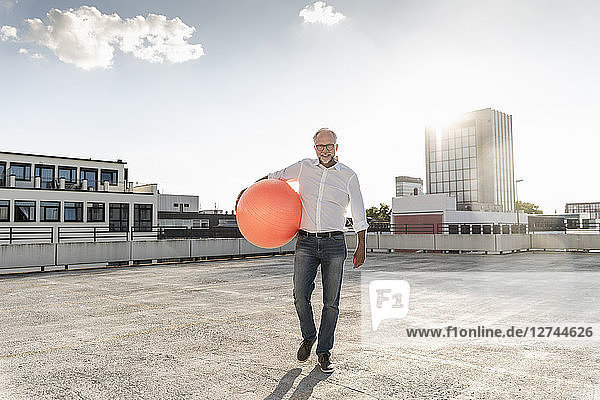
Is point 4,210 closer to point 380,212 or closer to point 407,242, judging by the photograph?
point 407,242

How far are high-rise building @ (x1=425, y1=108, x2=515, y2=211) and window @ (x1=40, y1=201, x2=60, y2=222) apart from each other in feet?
247

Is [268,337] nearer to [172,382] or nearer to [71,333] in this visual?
[172,382]

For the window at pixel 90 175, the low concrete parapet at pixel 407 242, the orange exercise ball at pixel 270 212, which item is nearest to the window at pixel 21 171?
the window at pixel 90 175

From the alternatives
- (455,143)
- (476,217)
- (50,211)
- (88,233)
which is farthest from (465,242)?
(455,143)

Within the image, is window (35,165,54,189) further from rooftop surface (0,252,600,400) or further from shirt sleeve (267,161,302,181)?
shirt sleeve (267,161,302,181)

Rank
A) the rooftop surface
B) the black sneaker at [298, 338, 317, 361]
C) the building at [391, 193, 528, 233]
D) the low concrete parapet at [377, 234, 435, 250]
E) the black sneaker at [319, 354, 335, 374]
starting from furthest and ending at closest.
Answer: the building at [391, 193, 528, 233], the low concrete parapet at [377, 234, 435, 250], the black sneaker at [298, 338, 317, 361], the black sneaker at [319, 354, 335, 374], the rooftop surface

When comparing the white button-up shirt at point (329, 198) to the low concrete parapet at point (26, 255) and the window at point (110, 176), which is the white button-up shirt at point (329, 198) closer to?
the low concrete parapet at point (26, 255)

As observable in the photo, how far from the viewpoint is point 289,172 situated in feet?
16.0

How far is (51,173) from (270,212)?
40.3 meters

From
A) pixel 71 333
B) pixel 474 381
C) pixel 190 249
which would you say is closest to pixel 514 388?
pixel 474 381

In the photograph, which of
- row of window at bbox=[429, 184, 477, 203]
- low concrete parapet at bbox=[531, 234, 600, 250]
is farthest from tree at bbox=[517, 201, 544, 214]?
low concrete parapet at bbox=[531, 234, 600, 250]

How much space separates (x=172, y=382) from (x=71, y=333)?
2.81 m

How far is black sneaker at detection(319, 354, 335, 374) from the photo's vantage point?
4406 mm

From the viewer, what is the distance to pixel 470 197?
97688mm
